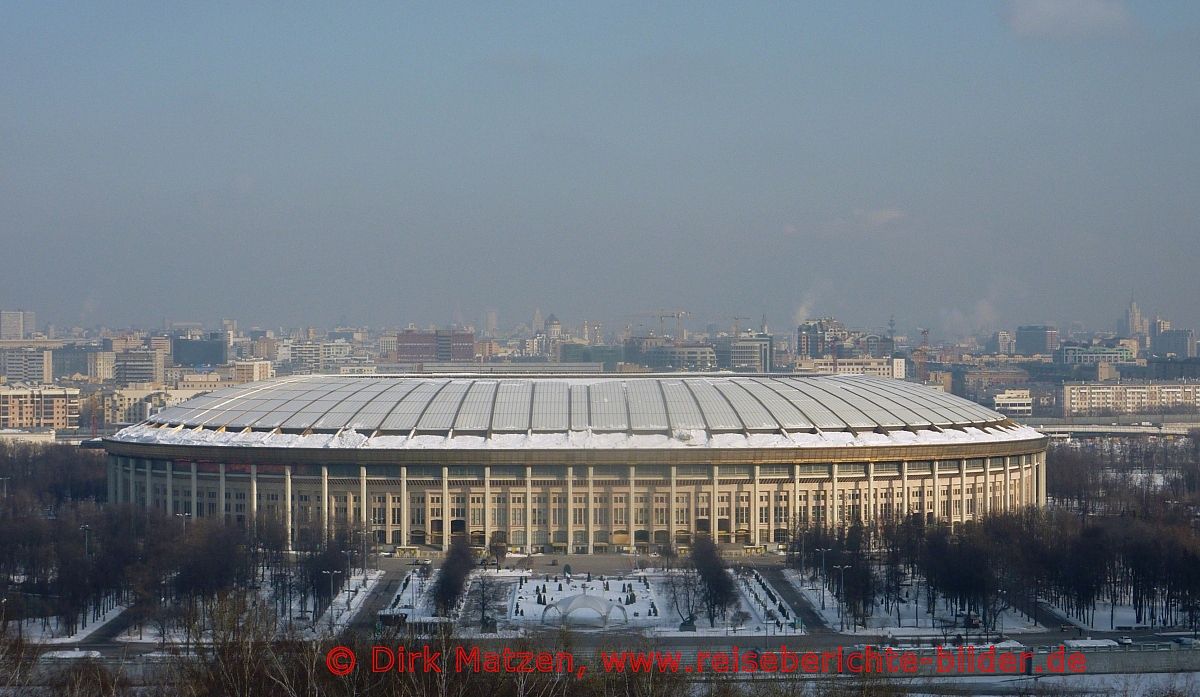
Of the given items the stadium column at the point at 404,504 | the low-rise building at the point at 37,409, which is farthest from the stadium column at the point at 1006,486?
the low-rise building at the point at 37,409

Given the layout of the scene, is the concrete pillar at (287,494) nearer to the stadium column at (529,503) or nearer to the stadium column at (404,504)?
the stadium column at (404,504)

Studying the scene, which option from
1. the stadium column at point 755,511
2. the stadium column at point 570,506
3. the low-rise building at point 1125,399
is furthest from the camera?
the low-rise building at point 1125,399

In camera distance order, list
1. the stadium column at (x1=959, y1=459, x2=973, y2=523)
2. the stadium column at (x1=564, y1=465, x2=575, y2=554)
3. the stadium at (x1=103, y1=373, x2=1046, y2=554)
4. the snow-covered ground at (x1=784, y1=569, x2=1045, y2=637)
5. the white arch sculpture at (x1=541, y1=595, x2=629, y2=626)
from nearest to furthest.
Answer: the snow-covered ground at (x1=784, y1=569, x2=1045, y2=637) → the white arch sculpture at (x1=541, y1=595, x2=629, y2=626) → the stadium column at (x1=564, y1=465, x2=575, y2=554) → the stadium at (x1=103, y1=373, x2=1046, y2=554) → the stadium column at (x1=959, y1=459, x2=973, y2=523)

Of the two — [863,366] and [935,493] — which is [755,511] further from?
[863,366]

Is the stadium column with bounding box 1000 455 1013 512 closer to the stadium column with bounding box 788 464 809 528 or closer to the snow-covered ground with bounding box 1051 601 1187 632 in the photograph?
the stadium column with bounding box 788 464 809 528

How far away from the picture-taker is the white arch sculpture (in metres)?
48.4

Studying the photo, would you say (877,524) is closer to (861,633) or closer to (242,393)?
(861,633)

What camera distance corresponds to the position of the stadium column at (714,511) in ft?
217

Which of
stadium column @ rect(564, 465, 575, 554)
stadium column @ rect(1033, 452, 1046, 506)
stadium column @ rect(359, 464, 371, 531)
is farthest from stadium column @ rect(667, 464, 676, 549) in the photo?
stadium column @ rect(1033, 452, 1046, 506)

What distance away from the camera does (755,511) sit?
66.4 metres

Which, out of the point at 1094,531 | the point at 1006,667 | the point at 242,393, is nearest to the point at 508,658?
the point at 1006,667

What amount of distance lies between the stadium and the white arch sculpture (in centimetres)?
1558

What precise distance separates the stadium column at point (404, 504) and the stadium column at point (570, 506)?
6.53 m

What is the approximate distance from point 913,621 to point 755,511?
1673 cm
